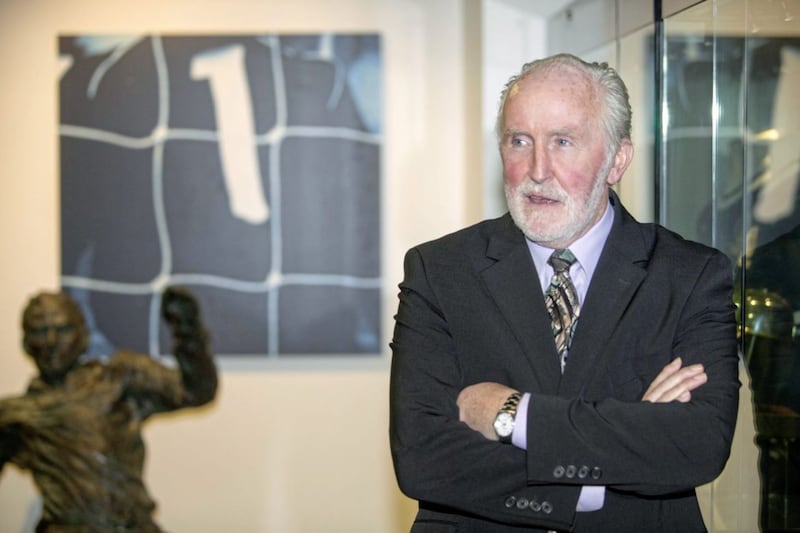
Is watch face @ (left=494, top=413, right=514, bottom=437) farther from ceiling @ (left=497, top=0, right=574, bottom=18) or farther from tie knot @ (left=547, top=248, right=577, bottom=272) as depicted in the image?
ceiling @ (left=497, top=0, right=574, bottom=18)

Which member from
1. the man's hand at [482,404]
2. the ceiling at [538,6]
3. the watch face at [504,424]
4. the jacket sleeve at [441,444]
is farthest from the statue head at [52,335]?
the ceiling at [538,6]

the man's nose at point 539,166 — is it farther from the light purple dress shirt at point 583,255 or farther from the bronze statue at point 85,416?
the bronze statue at point 85,416

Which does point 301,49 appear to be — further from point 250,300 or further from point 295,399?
point 295,399

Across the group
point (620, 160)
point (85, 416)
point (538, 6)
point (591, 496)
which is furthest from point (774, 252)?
point (538, 6)

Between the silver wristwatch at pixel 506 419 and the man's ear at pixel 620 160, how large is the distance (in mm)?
437

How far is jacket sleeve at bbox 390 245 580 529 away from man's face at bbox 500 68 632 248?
0.72ft

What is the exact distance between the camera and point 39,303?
3.13 meters

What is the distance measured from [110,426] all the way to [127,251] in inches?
75.8

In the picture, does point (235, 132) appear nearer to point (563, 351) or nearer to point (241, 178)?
point (241, 178)

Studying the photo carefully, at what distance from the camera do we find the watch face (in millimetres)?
1893

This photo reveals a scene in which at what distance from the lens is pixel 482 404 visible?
6.36ft

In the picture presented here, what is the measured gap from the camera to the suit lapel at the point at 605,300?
1930 mm

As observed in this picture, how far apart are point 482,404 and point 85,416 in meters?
1.49

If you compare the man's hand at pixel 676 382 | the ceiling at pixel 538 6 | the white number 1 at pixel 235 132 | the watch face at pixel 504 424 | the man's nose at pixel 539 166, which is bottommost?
the watch face at pixel 504 424
